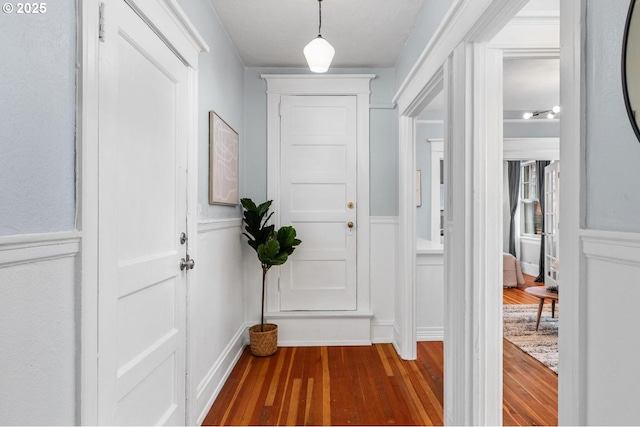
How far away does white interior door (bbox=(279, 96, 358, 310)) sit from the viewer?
137 inches

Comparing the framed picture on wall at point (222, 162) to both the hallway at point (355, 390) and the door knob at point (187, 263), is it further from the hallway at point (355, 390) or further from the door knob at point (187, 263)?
the hallway at point (355, 390)

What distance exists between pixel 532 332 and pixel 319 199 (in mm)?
2589

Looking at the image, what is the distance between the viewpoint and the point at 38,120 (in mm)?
894

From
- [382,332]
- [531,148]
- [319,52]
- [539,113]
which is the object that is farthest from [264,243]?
[531,148]

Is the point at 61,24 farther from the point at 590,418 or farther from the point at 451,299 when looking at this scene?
the point at 451,299

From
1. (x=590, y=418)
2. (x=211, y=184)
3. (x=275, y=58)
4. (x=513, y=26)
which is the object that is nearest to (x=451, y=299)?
(x=590, y=418)

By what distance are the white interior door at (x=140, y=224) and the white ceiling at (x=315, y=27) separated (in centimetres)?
95

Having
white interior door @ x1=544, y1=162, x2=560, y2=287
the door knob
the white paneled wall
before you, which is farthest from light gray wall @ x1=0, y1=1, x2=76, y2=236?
white interior door @ x1=544, y1=162, x2=560, y2=287

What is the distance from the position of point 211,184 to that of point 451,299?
5.40ft

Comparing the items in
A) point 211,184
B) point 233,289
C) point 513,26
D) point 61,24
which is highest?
point 513,26

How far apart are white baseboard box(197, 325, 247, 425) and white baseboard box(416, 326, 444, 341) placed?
1.70m

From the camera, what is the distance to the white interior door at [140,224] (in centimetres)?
120

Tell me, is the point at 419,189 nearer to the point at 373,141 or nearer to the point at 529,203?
the point at 373,141

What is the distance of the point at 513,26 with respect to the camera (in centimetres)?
174
